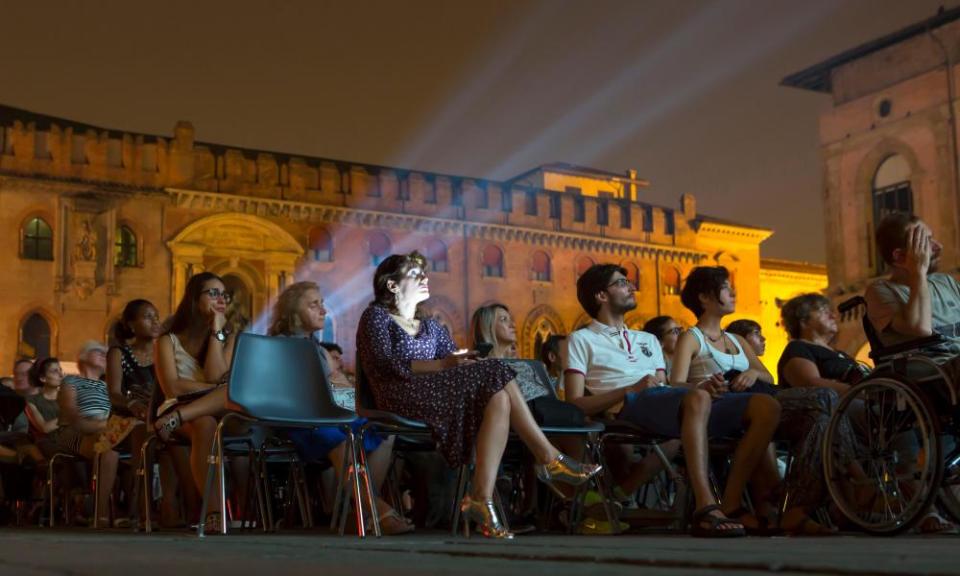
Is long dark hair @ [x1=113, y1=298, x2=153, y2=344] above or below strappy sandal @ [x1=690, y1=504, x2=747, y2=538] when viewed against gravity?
above

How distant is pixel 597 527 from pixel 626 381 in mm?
939

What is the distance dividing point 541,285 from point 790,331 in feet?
108

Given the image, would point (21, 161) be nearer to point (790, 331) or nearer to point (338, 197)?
point (338, 197)

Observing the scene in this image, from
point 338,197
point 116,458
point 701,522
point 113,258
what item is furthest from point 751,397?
point 338,197

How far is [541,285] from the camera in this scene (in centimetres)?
4028

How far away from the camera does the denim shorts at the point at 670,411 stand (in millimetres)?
5805

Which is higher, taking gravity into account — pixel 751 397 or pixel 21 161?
pixel 21 161

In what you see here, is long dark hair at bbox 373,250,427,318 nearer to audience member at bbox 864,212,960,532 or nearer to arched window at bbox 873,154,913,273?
audience member at bbox 864,212,960,532

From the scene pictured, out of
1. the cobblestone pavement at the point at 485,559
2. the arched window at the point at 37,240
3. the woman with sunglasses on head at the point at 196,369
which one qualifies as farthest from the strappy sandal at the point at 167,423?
the arched window at the point at 37,240

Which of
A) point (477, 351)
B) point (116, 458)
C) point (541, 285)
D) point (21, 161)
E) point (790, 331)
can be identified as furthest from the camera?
point (541, 285)

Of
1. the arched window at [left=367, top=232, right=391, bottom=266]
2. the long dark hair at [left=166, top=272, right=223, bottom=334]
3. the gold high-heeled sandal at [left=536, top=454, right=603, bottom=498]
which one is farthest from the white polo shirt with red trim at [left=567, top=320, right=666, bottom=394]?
the arched window at [left=367, top=232, right=391, bottom=266]

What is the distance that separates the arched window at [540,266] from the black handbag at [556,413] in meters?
34.3

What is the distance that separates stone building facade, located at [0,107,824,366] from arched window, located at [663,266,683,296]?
0.16 feet

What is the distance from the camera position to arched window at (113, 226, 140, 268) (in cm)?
3253
